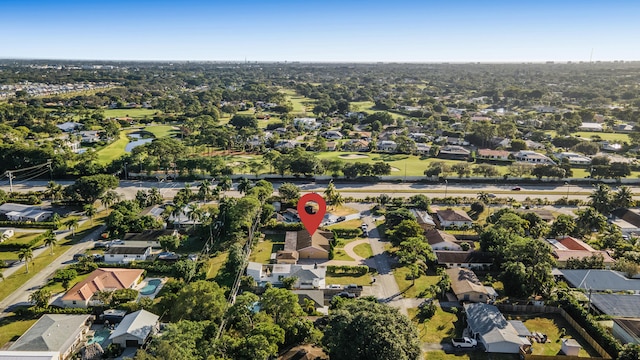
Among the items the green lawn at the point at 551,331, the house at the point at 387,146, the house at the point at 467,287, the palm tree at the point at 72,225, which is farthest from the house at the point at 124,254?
the house at the point at 387,146

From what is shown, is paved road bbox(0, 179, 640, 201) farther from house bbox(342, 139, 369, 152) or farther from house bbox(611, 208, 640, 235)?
house bbox(342, 139, 369, 152)

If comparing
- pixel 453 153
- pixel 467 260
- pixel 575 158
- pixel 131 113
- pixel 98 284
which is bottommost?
pixel 467 260

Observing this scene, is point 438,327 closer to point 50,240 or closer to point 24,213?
point 50,240

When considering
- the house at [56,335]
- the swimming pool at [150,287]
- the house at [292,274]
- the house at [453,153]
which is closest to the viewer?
the house at [56,335]

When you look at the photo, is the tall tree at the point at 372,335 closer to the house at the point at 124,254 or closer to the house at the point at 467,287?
the house at the point at 467,287

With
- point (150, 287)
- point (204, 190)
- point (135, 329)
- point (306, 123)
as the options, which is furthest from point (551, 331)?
point (306, 123)

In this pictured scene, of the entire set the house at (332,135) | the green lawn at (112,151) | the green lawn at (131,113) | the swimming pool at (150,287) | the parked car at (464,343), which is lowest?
the swimming pool at (150,287)
